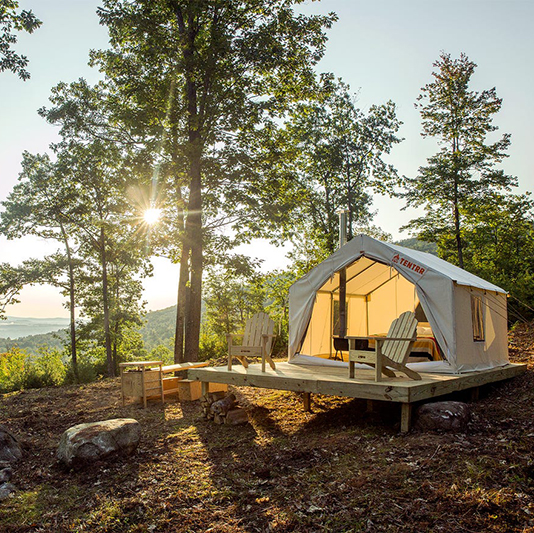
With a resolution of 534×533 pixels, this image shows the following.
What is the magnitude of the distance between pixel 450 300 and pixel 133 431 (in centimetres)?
→ 457

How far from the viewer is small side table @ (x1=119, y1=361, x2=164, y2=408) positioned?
7211mm

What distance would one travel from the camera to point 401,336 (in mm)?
5945

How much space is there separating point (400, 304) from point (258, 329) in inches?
212

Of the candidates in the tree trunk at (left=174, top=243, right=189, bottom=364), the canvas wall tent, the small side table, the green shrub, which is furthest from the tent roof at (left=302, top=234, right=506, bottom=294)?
the green shrub

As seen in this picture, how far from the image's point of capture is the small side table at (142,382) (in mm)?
7211

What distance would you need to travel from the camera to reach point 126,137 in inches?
460

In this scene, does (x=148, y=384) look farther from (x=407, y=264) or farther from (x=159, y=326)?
(x=159, y=326)

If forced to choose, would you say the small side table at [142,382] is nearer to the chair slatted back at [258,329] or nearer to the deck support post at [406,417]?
the chair slatted back at [258,329]

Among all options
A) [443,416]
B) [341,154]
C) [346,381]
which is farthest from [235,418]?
[341,154]

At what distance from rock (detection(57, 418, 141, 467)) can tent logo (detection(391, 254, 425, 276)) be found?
4483 mm

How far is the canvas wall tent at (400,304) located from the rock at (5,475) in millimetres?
4679

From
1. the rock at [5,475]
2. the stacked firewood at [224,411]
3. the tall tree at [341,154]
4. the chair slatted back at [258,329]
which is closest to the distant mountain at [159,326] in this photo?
the tall tree at [341,154]

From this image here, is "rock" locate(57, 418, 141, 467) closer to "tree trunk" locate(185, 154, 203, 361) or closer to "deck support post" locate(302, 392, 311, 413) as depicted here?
"deck support post" locate(302, 392, 311, 413)

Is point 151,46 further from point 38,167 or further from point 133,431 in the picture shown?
point 38,167
